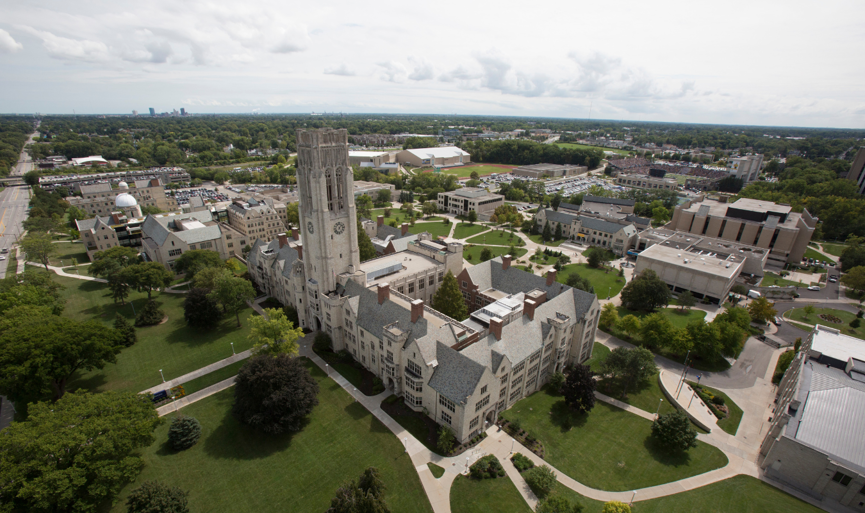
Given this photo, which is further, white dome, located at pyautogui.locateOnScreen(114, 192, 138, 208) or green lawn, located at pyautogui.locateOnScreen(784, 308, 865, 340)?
white dome, located at pyautogui.locateOnScreen(114, 192, 138, 208)

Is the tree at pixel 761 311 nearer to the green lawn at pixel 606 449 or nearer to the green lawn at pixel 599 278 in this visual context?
the green lawn at pixel 599 278

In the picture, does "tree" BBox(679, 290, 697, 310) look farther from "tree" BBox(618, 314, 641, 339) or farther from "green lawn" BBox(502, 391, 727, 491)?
"green lawn" BBox(502, 391, 727, 491)

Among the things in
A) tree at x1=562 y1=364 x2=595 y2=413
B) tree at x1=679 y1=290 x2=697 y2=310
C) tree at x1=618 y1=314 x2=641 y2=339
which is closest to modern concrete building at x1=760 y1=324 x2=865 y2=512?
tree at x1=562 y1=364 x2=595 y2=413

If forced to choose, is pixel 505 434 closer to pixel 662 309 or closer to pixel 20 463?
pixel 20 463

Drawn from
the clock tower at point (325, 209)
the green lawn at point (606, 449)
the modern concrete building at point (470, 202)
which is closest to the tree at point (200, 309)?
the clock tower at point (325, 209)

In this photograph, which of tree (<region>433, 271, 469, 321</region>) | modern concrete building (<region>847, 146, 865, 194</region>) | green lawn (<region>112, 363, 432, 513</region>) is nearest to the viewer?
green lawn (<region>112, 363, 432, 513</region>)

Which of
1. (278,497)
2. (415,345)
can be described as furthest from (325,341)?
(278,497)
